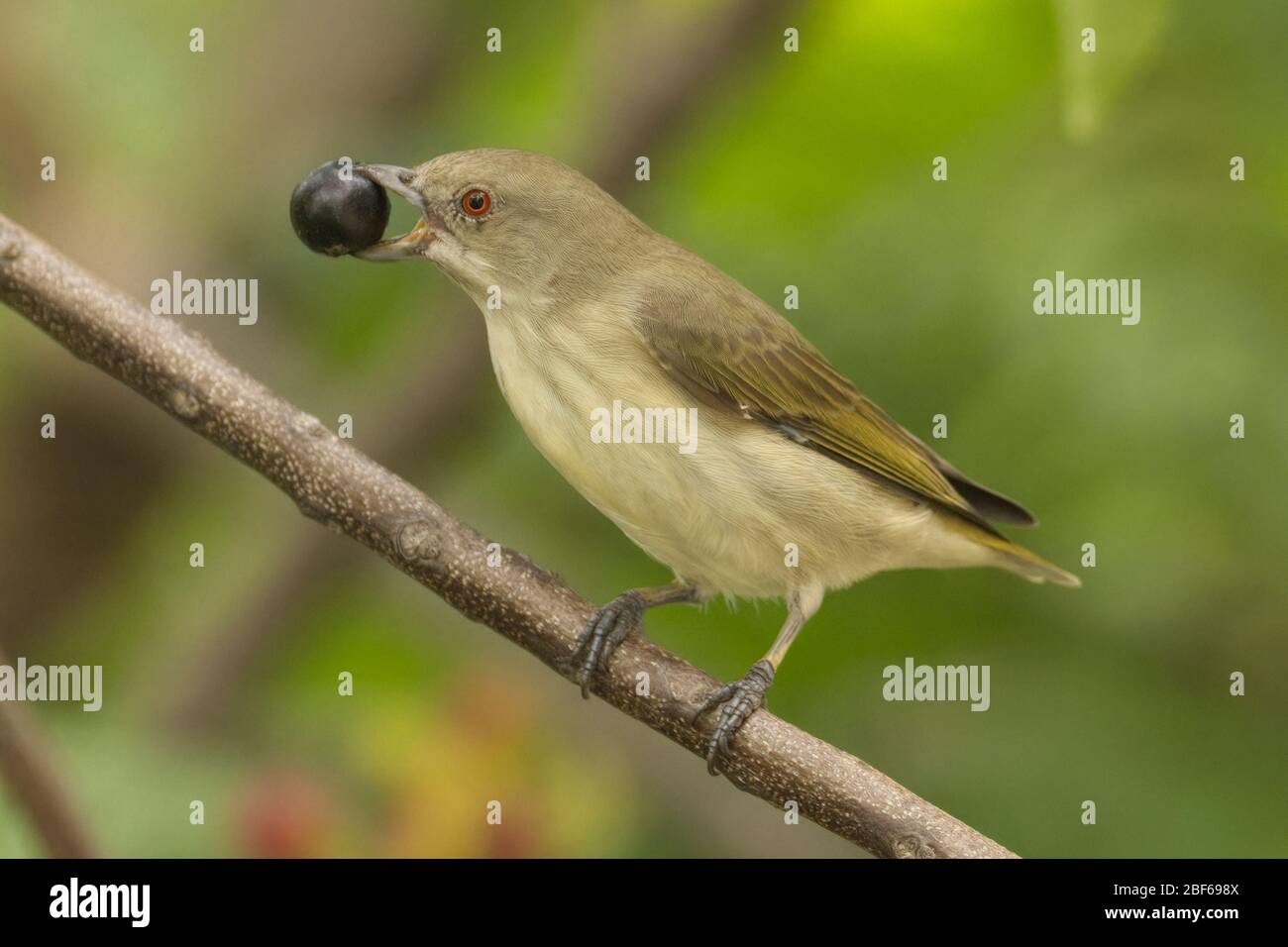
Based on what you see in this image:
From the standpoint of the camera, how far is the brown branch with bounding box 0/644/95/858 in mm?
2660

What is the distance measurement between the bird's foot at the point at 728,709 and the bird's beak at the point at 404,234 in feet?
4.73

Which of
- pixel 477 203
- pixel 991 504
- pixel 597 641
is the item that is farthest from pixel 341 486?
pixel 991 504

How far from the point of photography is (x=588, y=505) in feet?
17.7

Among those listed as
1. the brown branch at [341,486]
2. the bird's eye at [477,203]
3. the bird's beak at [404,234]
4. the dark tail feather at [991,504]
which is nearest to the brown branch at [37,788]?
the brown branch at [341,486]

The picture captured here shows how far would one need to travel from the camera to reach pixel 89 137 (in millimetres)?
5383

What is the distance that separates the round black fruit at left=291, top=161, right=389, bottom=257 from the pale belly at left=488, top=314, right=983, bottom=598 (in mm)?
573

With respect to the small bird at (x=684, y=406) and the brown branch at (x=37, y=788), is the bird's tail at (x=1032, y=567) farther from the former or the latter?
the brown branch at (x=37, y=788)

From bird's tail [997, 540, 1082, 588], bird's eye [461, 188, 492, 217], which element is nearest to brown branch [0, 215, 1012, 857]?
bird's eye [461, 188, 492, 217]

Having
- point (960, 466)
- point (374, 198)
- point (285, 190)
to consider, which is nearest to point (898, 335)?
point (960, 466)

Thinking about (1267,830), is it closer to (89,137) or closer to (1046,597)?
(1046,597)

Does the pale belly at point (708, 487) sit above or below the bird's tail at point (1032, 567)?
above

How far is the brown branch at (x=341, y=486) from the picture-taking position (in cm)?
324

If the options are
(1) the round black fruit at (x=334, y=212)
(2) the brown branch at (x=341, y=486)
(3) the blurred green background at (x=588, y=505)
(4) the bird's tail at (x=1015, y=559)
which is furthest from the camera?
(4) the bird's tail at (x=1015, y=559)

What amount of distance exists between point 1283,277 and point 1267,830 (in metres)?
1.59
